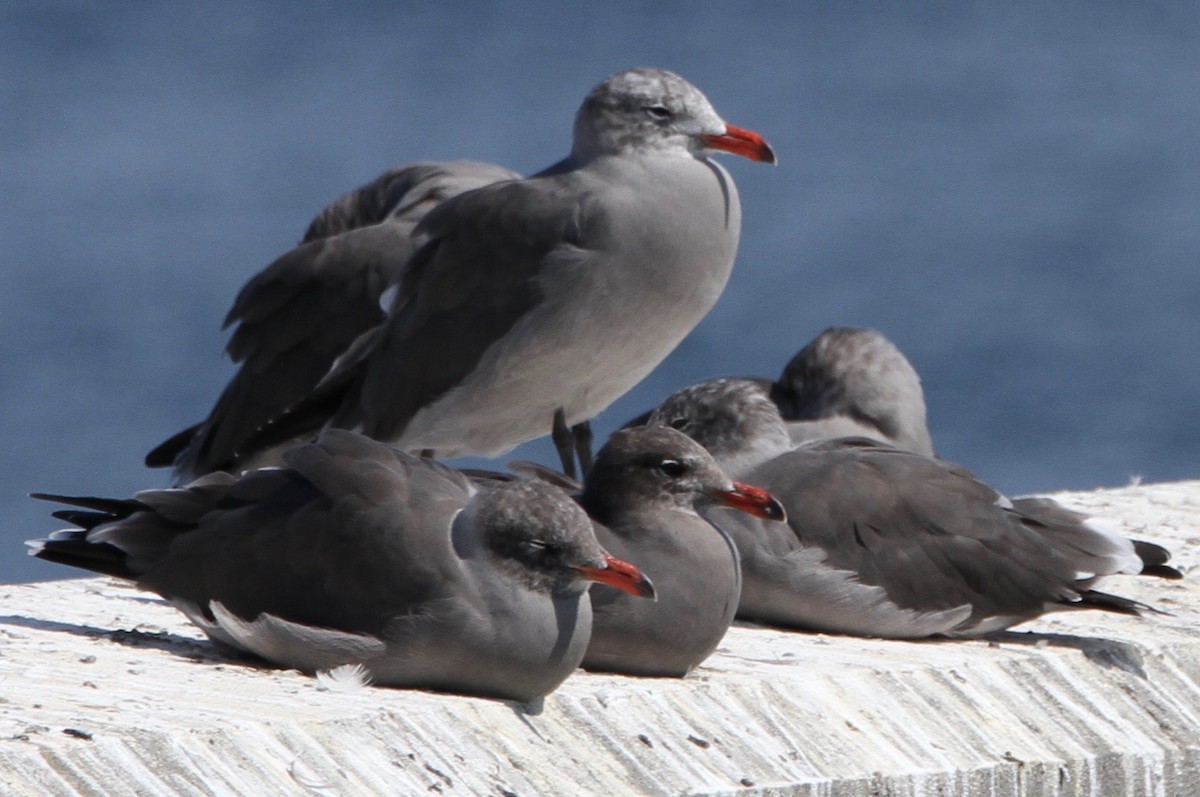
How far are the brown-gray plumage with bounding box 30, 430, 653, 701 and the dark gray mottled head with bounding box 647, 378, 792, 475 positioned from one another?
4.55 ft

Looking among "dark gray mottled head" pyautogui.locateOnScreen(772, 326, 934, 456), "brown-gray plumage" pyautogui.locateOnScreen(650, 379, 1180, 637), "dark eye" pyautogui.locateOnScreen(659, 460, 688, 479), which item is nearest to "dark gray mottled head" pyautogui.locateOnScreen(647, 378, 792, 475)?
"brown-gray plumage" pyautogui.locateOnScreen(650, 379, 1180, 637)

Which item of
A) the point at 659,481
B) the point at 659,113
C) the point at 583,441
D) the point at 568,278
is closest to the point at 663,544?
the point at 659,481

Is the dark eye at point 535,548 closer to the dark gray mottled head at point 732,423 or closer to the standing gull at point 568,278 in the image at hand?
the dark gray mottled head at point 732,423

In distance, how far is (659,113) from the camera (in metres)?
7.02

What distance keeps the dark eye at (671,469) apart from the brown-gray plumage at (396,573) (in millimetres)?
508

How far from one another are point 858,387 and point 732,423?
139cm

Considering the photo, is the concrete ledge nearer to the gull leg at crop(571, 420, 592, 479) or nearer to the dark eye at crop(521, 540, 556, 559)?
the dark eye at crop(521, 540, 556, 559)

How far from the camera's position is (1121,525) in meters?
7.36

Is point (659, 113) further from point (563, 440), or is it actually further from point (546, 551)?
point (546, 551)

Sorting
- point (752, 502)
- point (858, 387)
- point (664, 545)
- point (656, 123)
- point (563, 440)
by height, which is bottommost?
point (664, 545)

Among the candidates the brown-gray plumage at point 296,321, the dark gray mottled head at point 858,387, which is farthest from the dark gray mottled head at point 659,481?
the brown-gray plumage at point 296,321

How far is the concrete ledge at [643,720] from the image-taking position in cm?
388

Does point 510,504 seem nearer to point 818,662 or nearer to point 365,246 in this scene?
point 818,662

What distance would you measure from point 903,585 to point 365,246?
320 cm
